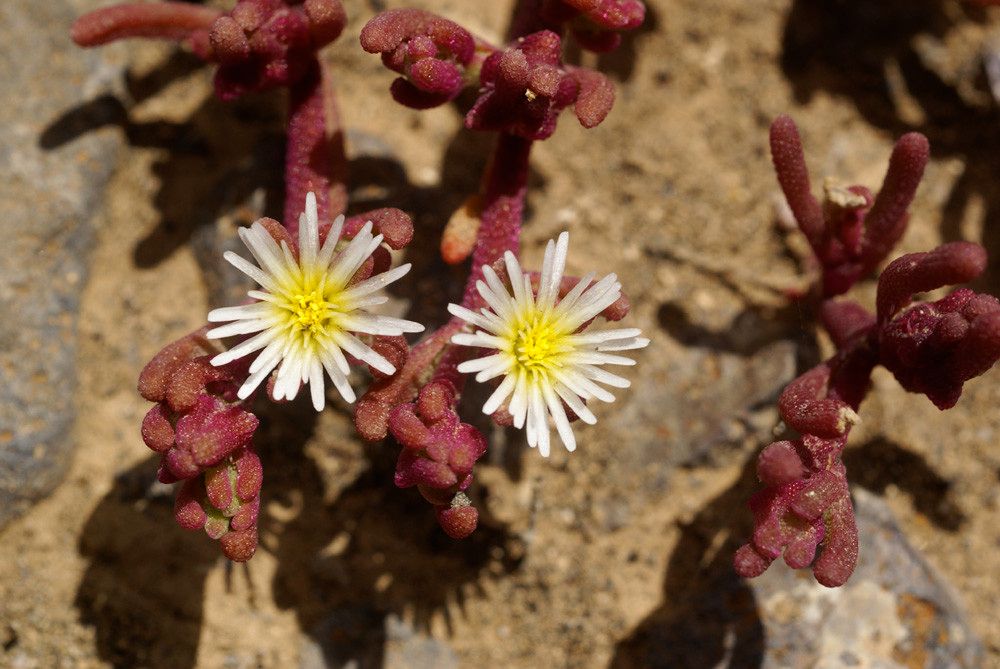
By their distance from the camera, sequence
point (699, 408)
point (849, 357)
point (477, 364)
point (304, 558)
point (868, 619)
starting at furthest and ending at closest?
point (699, 408) < point (304, 558) < point (868, 619) < point (849, 357) < point (477, 364)

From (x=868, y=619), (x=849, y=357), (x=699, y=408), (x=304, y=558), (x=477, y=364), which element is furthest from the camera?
(x=699, y=408)

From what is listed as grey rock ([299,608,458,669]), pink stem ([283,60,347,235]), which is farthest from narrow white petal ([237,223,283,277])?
grey rock ([299,608,458,669])

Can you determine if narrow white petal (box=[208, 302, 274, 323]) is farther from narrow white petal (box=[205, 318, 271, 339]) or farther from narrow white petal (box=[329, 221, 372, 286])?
narrow white petal (box=[329, 221, 372, 286])

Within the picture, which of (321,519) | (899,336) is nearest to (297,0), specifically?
(321,519)

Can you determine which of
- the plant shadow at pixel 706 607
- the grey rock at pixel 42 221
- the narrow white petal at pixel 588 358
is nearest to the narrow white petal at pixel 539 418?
the narrow white petal at pixel 588 358

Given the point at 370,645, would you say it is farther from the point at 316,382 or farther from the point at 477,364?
the point at 477,364

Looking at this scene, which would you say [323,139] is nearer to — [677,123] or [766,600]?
[677,123]

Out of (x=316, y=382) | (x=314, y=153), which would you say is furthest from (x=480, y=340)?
(x=314, y=153)
